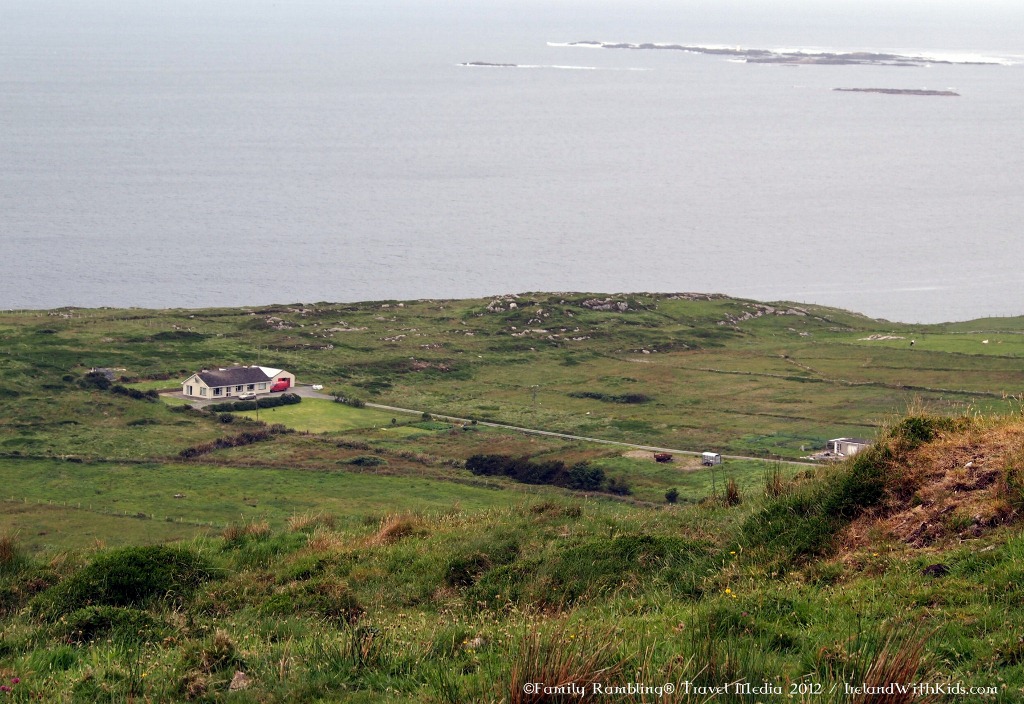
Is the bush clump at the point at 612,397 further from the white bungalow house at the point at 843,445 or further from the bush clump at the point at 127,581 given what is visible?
the bush clump at the point at 127,581

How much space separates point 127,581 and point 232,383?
55.9 m

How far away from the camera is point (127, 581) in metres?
13.3

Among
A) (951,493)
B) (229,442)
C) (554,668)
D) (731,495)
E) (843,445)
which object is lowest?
(229,442)

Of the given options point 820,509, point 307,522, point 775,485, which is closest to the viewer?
point 820,509

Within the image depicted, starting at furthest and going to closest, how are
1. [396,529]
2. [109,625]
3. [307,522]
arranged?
1. [307,522]
2. [396,529]
3. [109,625]

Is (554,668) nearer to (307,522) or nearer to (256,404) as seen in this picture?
(307,522)

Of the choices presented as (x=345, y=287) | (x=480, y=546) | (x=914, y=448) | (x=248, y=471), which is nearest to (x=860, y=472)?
(x=914, y=448)

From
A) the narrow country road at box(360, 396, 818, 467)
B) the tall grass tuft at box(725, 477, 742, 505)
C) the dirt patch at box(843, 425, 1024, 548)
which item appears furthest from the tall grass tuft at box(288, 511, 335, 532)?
the narrow country road at box(360, 396, 818, 467)

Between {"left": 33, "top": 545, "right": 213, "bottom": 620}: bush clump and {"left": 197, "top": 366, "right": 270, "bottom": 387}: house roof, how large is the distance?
54982 mm

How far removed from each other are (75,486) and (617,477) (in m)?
23.3

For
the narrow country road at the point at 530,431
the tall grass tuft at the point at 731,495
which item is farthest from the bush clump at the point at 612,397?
the tall grass tuft at the point at 731,495

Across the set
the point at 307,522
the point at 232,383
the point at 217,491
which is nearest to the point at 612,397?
the point at 232,383

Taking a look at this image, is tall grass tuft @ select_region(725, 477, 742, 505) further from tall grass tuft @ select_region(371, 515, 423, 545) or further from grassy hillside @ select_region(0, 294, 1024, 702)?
tall grass tuft @ select_region(371, 515, 423, 545)

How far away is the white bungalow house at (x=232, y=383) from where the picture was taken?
6731 cm
